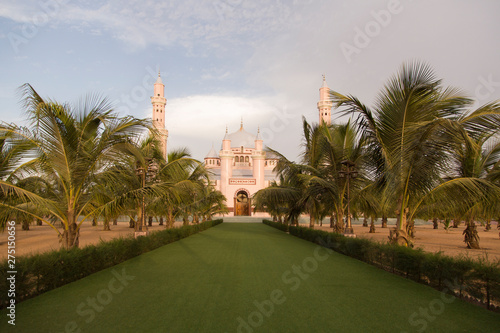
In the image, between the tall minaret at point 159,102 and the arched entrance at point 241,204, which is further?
the arched entrance at point 241,204

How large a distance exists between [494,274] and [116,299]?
6020mm

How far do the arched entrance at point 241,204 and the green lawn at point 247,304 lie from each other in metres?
44.6

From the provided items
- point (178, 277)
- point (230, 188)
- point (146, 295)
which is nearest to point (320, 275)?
point (178, 277)

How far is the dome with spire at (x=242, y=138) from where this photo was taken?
6100 centimetres

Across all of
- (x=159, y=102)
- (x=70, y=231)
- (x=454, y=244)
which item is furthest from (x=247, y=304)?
(x=159, y=102)

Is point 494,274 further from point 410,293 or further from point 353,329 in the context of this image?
point 353,329

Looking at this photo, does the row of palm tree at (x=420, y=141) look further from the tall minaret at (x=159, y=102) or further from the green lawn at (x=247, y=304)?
the tall minaret at (x=159, y=102)

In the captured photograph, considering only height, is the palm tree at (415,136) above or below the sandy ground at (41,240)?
above

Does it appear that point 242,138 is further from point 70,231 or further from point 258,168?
point 70,231

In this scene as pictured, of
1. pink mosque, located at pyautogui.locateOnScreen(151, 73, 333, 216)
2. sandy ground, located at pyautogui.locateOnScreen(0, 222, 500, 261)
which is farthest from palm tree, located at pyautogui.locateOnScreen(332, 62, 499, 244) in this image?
pink mosque, located at pyautogui.locateOnScreen(151, 73, 333, 216)

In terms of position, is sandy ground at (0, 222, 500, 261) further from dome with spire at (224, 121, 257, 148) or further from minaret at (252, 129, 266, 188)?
dome with spire at (224, 121, 257, 148)

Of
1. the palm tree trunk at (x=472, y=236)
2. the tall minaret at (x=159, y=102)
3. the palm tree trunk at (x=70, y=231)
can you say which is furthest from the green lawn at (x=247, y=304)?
the tall minaret at (x=159, y=102)

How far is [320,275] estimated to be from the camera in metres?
7.36

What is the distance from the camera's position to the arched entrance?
172 ft
